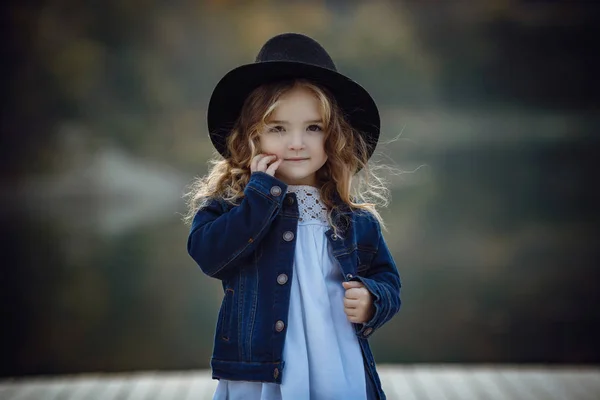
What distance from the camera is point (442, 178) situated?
5605 millimetres

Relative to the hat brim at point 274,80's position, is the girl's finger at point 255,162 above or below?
below

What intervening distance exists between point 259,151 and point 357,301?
414mm

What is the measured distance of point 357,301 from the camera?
163cm

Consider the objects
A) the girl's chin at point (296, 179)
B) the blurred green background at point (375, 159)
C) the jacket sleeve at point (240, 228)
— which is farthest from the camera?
the blurred green background at point (375, 159)

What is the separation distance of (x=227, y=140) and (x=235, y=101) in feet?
0.32

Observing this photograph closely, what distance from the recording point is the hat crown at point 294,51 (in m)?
1.68

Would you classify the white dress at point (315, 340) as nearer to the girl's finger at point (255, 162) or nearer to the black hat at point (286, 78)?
the girl's finger at point (255, 162)

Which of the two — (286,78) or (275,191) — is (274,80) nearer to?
(286,78)

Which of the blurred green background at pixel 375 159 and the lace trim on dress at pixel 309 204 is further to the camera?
the blurred green background at pixel 375 159

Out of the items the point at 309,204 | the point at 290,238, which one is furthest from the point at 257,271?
the point at 309,204

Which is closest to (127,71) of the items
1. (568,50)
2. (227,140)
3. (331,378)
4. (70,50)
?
(70,50)

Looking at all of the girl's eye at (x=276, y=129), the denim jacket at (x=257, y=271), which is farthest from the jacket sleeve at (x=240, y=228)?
the girl's eye at (x=276, y=129)

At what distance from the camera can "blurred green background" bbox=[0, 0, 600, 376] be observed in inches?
203

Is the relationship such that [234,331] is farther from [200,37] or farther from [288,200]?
[200,37]
